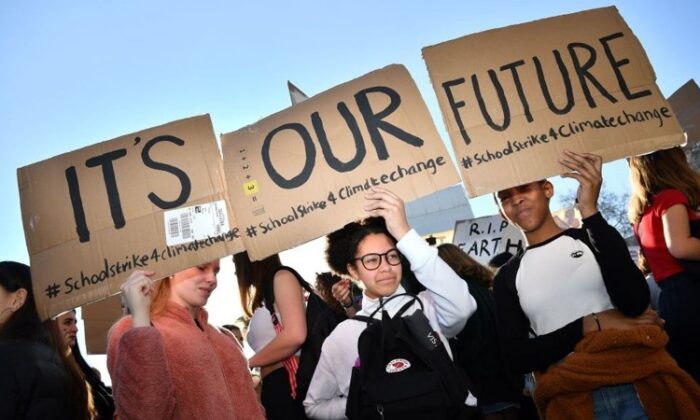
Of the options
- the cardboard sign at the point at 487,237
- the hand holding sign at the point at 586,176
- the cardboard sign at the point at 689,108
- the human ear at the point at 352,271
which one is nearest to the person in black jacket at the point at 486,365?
the human ear at the point at 352,271

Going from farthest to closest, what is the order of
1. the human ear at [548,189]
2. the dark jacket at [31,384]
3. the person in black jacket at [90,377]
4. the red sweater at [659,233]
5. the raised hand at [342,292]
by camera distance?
the raised hand at [342,292], the person in black jacket at [90,377], the red sweater at [659,233], the human ear at [548,189], the dark jacket at [31,384]

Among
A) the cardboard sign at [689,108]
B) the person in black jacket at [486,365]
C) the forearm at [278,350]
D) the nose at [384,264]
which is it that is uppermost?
the cardboard sign at [689,108]

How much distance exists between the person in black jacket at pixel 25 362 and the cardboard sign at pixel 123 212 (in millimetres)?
278

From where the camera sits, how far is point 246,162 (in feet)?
7.50

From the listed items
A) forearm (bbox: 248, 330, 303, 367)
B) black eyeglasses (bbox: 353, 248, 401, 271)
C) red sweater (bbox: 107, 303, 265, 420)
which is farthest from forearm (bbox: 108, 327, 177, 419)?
black eyeglasses (bbox: 353, 248, 401, 271)

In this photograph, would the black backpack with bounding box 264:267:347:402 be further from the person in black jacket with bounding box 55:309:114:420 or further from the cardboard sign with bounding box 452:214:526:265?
the cardboard sign with bounding box 452:214:526:265

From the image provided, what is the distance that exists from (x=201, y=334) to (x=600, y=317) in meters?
1.71

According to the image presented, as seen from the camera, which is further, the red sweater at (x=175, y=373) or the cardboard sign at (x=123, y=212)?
the cardboard sign at (x=123, y=212)

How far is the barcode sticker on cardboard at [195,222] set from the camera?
2141mm

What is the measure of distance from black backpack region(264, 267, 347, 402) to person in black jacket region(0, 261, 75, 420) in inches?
44.7

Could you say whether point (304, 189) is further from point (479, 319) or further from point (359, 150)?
point (479, 319)

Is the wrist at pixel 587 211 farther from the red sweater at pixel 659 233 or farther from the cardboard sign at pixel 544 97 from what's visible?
the red sweater at pixel 659 233

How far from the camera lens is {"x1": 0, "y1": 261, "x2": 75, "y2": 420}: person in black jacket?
2021 millimetres

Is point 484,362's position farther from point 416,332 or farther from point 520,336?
point 416,332
